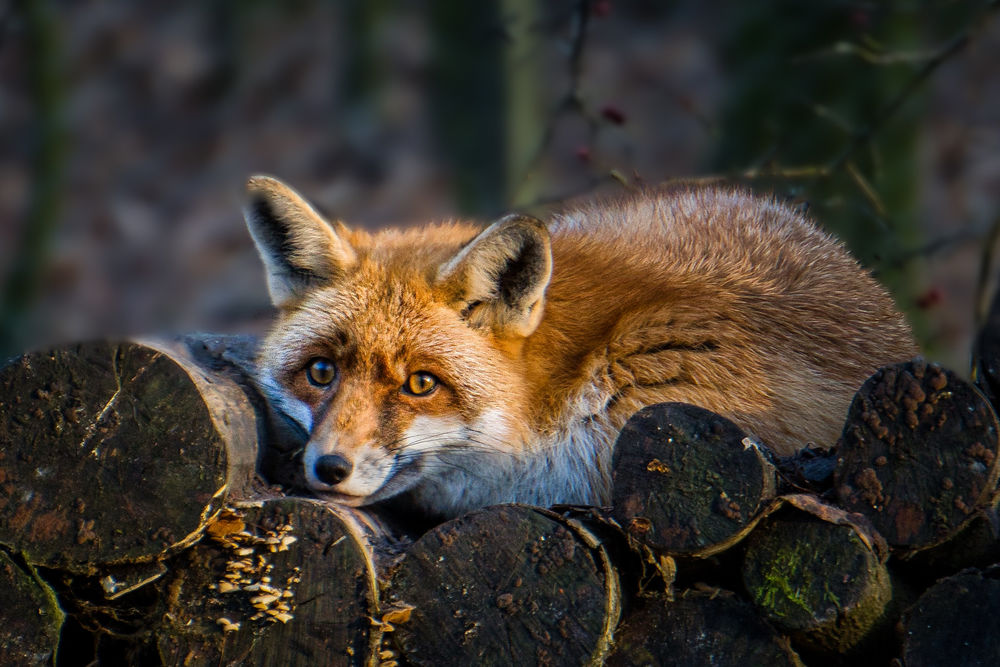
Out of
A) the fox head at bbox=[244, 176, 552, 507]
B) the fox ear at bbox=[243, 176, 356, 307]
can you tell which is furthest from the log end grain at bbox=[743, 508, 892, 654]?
the fox ear at bbox=[243, 176, 356, 307]

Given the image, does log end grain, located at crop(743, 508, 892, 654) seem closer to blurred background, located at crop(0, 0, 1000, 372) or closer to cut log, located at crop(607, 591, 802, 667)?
cut log, located at crop(607, 591, 802, 667)

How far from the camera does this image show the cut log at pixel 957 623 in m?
2.36

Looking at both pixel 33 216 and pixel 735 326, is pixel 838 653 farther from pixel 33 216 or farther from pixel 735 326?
pixel 33 216

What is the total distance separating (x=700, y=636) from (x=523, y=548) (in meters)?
0.49

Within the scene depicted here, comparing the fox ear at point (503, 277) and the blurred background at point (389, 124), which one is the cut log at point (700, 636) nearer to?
the fox ear at point (503, 277)

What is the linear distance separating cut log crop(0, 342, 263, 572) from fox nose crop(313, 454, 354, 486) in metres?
0.32

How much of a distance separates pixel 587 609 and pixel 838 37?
23.0 feet

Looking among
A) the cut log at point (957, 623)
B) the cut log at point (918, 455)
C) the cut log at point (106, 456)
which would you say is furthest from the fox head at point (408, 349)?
the cut log at point (957, 623)

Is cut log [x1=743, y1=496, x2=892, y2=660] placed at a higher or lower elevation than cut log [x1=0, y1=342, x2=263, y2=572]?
higher

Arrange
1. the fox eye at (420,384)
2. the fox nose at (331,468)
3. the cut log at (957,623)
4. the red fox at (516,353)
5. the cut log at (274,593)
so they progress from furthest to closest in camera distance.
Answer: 1. the fox eye at (420,384)
2. the red fox at (516,353)
3. the fox nose at (331,468)
4. the cut log at (274,593)
5. the cut log at (957,623)

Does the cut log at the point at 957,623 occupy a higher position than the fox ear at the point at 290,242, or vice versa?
the fox ear at the point at 290,242

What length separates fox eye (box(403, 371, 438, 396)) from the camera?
3191 millimetres

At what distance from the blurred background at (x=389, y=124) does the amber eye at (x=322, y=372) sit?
472 cm

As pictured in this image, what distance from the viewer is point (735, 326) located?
321 centimetres
